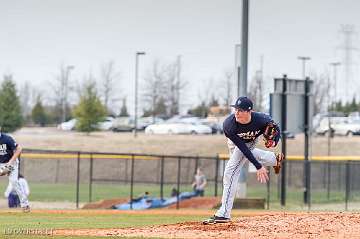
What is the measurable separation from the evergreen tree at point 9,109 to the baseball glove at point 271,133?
60453 mm

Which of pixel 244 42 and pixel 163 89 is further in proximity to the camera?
pixel 163 89

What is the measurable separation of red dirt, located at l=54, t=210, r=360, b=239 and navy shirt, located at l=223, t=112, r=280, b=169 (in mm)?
1033

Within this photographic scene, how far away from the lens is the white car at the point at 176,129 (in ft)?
257

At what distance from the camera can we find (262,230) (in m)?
11.7

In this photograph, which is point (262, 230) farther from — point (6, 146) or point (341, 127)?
→ point (341, 127)

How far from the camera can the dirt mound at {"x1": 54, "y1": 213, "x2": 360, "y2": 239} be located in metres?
11.2

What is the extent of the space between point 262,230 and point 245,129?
152cm

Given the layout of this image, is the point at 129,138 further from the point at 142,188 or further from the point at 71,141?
the point at 142,188

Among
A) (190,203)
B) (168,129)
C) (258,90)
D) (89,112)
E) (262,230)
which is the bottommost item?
(190,203)

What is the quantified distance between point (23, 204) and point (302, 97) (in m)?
16.7

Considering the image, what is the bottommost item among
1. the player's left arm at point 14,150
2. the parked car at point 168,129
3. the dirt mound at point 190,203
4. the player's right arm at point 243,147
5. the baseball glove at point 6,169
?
Result: the dirt mound at point 190,203

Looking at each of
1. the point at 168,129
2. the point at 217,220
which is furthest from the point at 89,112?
the point at 217,220

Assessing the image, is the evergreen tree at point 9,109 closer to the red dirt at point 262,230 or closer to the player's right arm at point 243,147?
the red dirt at point 262,230

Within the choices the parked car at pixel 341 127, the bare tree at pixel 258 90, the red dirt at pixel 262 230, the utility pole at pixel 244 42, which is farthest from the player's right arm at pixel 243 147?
the bare tree at pixel 258 90
